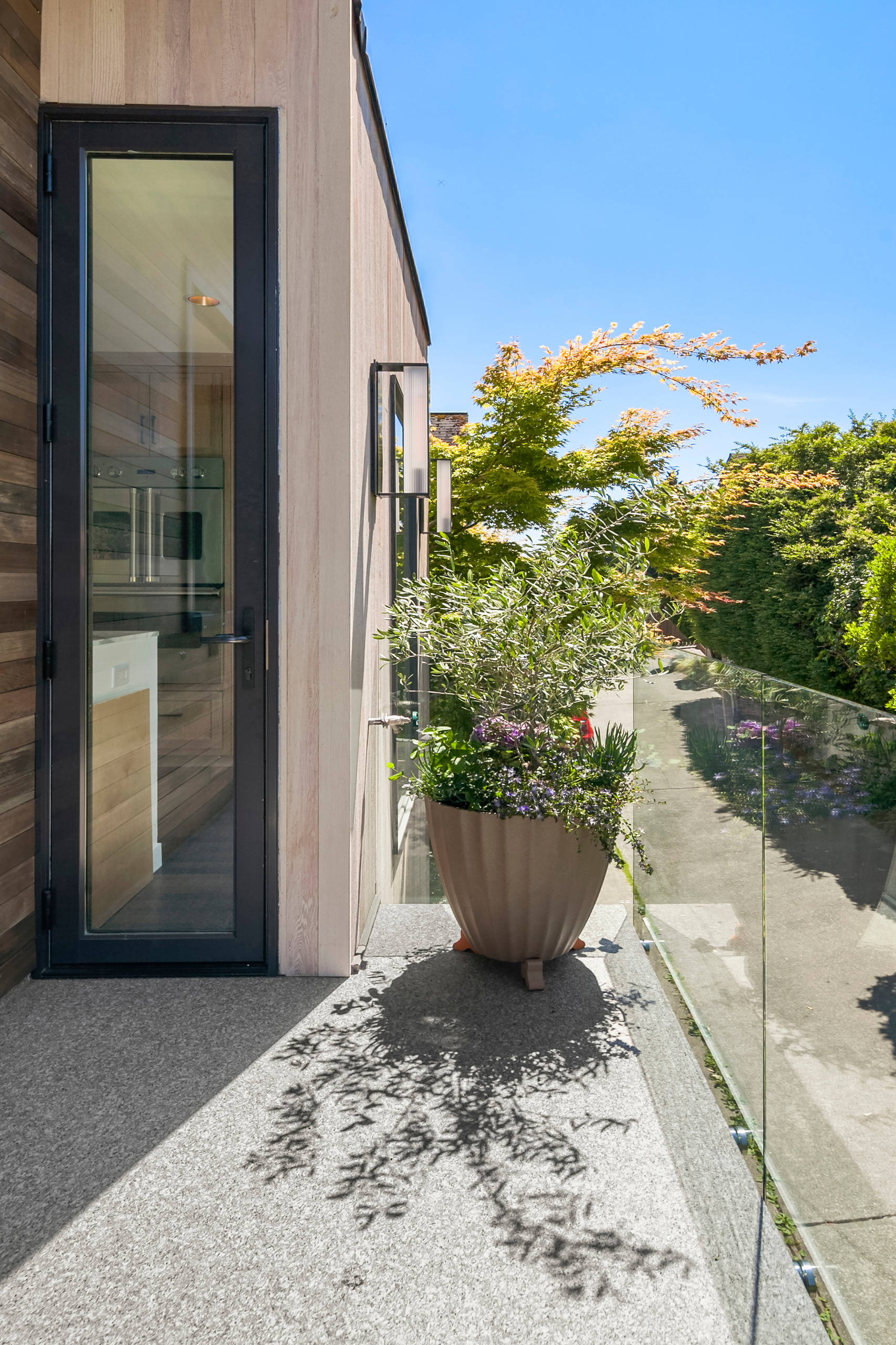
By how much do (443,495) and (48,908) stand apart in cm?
413

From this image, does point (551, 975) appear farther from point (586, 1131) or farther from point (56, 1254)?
point (56, 1254)

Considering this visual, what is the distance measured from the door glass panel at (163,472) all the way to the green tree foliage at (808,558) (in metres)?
4.41

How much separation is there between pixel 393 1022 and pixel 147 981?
74 cm

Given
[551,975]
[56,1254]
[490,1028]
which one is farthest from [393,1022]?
A: [56,1254]

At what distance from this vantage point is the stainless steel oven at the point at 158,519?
7.97ft

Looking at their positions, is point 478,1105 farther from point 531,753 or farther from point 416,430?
point 416,430

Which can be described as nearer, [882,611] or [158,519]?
[158,519]

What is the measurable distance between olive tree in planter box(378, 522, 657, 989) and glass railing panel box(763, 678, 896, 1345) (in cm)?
85

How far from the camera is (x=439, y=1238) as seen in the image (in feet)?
4.77

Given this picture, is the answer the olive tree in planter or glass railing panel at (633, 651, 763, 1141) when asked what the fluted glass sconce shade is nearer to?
the olive tree in planter

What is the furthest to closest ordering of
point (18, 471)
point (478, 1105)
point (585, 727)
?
point (585, 727) < point (18, 471) < point (478, 1105)

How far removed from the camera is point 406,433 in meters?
2.96

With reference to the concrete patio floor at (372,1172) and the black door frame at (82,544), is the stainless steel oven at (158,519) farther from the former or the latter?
the concrete patio floor at (372,1172)

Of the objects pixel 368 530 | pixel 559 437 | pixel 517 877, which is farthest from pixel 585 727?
pixel 559 437
